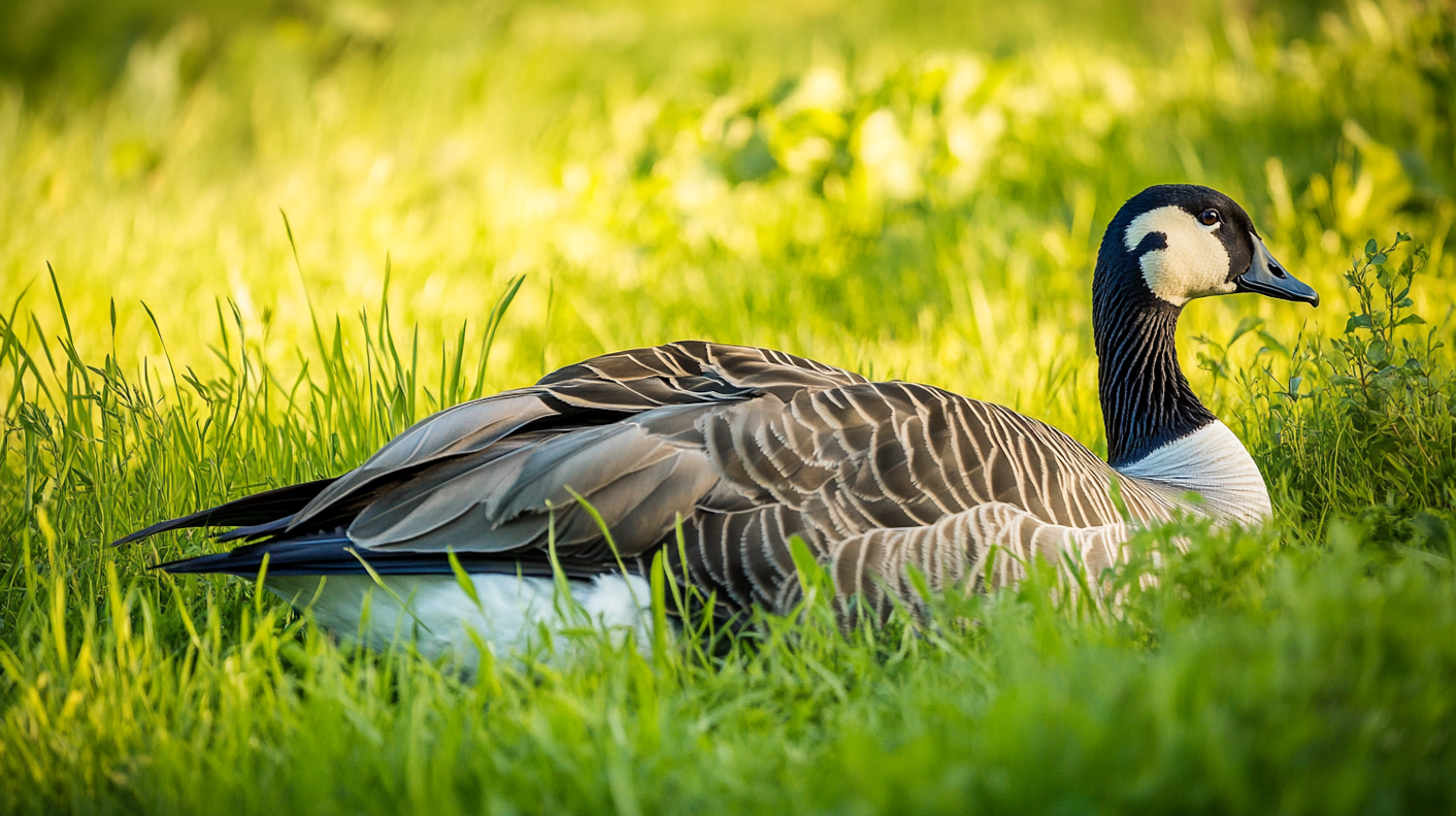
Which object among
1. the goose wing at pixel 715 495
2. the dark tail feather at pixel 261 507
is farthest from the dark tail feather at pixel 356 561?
the dark tail feather at pixel 261 507

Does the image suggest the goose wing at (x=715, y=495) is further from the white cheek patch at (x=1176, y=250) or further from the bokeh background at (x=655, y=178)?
the bokeh background at (x=655, y=178)

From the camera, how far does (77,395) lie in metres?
3.03

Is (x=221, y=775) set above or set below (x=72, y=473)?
below

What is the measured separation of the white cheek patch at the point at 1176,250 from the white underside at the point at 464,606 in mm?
2117

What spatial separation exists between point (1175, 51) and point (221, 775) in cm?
1012

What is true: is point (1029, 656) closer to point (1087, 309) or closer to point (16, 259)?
point (1087, 309)

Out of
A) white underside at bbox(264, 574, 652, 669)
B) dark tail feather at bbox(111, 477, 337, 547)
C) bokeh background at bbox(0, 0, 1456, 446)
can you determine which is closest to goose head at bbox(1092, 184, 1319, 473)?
bokeh background at bbox(0, 0, 1456, 446)

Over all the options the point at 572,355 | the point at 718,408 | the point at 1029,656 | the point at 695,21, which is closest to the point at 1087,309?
the point at 572,355

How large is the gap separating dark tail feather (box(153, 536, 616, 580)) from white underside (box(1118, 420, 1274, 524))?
6.13 feet

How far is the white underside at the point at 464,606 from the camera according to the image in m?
2.67

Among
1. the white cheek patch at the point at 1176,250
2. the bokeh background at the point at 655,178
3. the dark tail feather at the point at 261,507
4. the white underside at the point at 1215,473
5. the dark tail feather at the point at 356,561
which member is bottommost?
the white underside at the point at 1215,473

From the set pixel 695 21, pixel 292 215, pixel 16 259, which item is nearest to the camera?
pixel 16 259

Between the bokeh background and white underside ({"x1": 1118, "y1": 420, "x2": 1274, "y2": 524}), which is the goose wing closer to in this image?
white underside ({"x1": 1118, "y1": 420, "x2": 1274, "y2": 524})

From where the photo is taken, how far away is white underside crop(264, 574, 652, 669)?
267cm
